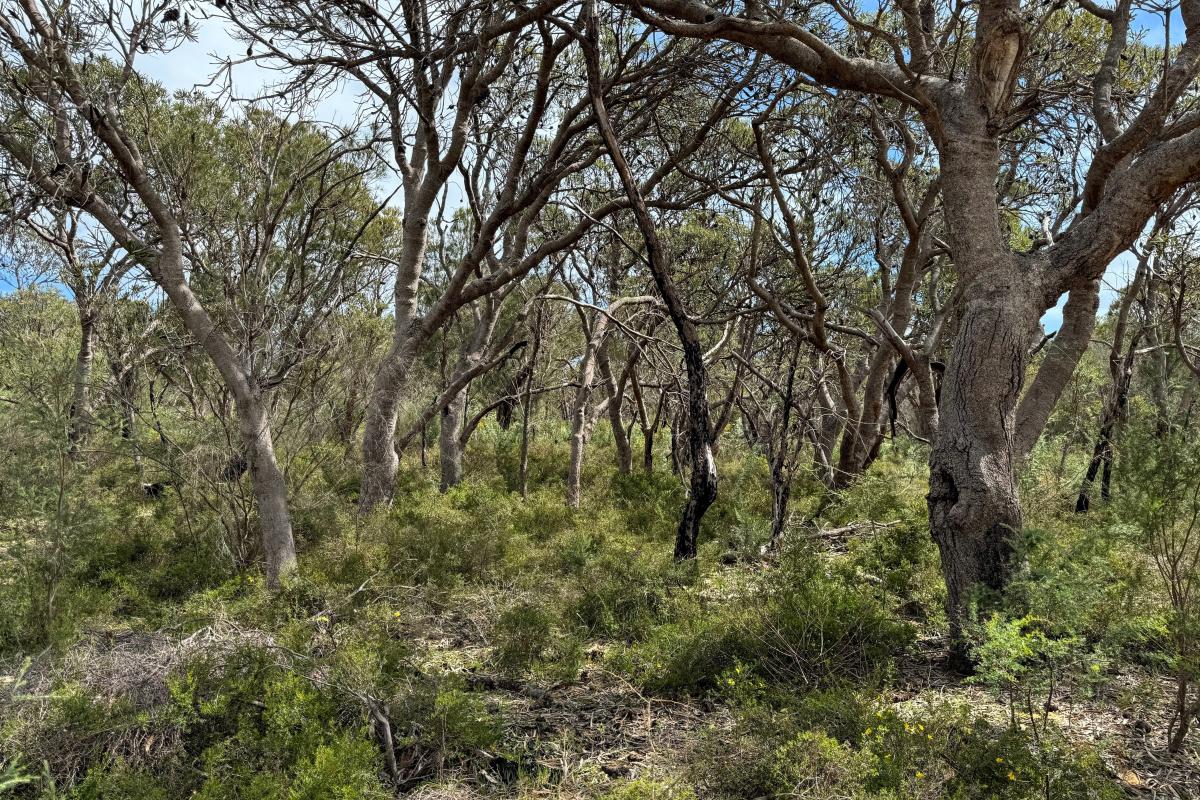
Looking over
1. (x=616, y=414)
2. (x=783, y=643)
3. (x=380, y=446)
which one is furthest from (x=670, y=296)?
(x=616, y=414)

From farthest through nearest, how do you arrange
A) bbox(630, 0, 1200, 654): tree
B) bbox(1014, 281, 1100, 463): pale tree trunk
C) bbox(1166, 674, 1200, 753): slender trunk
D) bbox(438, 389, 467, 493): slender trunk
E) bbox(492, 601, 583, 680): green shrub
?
bbox(438, 389, 467, 493): slender trunk → bbox(1014, 281, 1100, 463): pale tree trunk → bbox(492, 601, 583, 680): green shrub → bbox(630, 0, 1200, 654): tree → bbox(1166, 674, 1200, 753): slender trunk

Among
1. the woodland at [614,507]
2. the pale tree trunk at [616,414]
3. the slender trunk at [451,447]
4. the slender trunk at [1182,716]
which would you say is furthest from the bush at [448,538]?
the slender trunk at [1182,716]

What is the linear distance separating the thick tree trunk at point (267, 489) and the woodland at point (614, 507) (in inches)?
1.4

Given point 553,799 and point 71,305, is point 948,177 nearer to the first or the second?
point 553,799

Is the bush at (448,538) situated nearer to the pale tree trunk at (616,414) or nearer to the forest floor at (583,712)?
the forest floor at (583,712)

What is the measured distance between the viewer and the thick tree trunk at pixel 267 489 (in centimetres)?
621

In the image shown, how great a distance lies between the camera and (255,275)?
6.43 m

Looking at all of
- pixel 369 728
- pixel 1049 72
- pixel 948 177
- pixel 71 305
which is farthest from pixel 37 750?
pixel 71 305

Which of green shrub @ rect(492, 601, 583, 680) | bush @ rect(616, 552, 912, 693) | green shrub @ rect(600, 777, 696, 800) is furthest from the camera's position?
green shrub @ rect(492, 601, 583, 680)

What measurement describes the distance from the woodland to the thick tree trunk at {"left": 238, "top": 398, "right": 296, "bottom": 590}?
37 mm

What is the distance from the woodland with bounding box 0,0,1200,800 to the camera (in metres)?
3.42

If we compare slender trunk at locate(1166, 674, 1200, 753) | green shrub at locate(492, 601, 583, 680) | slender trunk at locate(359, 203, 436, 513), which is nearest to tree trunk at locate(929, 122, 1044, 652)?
slender trunk at locate(1166, 674, 1200, 753)

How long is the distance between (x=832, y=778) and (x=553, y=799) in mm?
1251

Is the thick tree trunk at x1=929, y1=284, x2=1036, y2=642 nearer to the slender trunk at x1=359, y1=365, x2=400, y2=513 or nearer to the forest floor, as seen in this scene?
the forest floor
